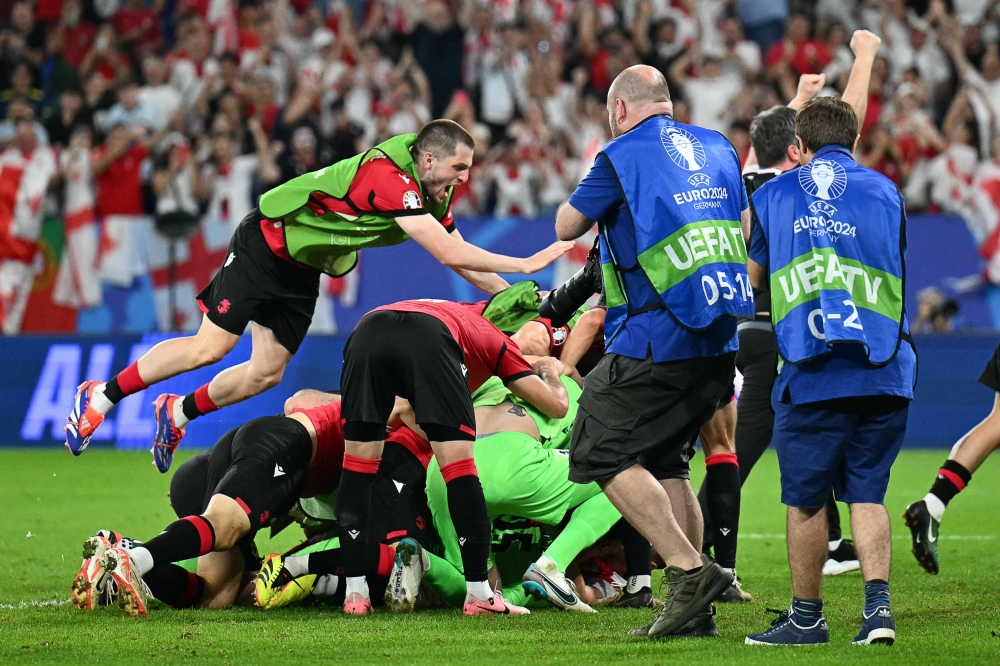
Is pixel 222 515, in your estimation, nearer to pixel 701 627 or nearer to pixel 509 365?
pixel 509 365

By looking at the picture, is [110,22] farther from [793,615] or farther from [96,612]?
[793,615]

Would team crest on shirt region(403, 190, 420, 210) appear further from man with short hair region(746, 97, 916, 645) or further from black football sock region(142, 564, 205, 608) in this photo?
man with short hair region(746, 97, 916, 645)

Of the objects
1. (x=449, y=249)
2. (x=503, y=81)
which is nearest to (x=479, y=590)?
(x=449, y=249)

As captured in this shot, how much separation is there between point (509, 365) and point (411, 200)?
3.72 feet

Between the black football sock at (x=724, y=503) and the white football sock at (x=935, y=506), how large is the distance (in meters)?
1.01

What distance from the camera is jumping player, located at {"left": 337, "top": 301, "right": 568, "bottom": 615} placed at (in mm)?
5582

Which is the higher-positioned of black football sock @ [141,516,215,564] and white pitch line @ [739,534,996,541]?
black football sock @ [141,516,215,564]

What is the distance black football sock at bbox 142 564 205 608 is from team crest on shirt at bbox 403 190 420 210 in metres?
2.14

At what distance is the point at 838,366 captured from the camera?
4.67m

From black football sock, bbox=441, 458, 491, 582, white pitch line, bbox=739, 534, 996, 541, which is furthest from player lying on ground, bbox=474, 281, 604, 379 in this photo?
white pitch line, bbox=739, 534, 996, 541

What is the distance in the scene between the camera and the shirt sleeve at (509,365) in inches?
237

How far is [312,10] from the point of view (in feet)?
59.4

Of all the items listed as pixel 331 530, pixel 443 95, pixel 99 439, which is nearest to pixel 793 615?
pixel 331 530

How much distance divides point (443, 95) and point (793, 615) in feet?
43.3
